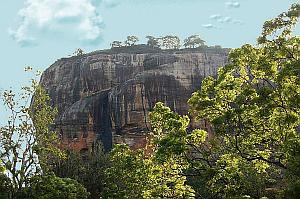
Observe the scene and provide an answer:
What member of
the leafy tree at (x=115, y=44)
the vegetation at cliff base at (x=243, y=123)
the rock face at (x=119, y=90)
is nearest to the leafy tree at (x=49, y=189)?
the vegetation at cliff base at (x=243, y=123)

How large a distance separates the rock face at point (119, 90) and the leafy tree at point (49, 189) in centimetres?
1955

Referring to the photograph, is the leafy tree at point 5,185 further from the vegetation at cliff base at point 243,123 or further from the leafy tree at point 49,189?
the vegetation at cliff base at point 243,123

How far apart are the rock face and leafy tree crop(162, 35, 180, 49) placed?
18.4 meters

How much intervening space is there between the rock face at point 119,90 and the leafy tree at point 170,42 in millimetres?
18413

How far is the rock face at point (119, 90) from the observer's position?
130 feet

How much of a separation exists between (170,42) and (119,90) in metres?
24.3

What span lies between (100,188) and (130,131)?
1109 centimetres

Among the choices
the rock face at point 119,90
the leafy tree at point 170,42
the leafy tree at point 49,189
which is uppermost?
the leafy tree at point 170,42

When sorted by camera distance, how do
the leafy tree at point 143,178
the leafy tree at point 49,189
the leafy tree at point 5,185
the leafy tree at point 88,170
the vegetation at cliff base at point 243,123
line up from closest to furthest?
1. the vegetation at cliff base at point 243,123
2. the leafy tree at point 143,178
3. the leafy tree at point 49,189
4. the leafy tree at point 5,185
5. the leafy tree at point 88,170

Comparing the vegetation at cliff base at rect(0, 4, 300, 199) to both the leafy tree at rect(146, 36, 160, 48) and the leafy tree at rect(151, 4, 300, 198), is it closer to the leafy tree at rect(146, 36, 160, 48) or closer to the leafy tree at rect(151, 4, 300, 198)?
the leafy tree at rect(151, 4, 300, 198)

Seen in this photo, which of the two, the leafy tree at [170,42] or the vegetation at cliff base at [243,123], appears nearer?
the vegetation at cliff base at [243,123]

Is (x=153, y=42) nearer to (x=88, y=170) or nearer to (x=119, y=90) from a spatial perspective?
(x=119, y=90)

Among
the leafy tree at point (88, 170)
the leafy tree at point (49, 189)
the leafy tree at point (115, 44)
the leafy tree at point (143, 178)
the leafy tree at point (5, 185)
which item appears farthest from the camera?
the leafy tree at point (115, 44)

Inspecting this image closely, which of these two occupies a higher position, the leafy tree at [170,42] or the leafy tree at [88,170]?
the leafy tree at [170,42]
